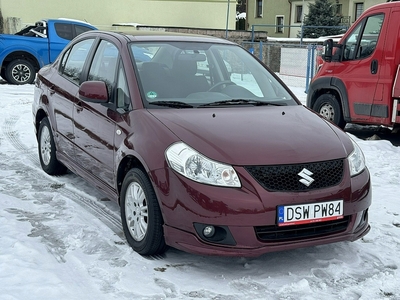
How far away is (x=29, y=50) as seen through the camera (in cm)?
1598

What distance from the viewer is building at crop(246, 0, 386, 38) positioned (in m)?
42.8

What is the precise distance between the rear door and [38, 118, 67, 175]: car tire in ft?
15.8

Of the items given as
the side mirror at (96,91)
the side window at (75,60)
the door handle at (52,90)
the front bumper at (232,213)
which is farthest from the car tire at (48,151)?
the front bumper at (232,213)

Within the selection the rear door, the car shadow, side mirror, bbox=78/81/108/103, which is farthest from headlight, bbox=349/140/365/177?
the car shadow

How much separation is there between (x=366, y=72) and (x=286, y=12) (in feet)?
136

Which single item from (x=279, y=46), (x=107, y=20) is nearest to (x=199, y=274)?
(x=279, y=46)

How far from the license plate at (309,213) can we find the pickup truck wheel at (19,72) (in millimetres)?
13406

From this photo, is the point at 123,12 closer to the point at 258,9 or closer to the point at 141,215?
the point at 258,9

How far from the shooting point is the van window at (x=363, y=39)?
913cm

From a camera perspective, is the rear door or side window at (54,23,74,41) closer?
the rear door

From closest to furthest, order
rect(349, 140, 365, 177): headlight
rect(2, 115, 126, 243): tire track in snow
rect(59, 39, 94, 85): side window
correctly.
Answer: rect(349, 140, 365, 177): headlight < rect(2, 115, 126, 243): tire track in snow < rect(59, 39, 94, 85): side window

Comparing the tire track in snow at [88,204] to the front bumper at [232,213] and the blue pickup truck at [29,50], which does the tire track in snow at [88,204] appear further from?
the blue pickup truck at [29,50]

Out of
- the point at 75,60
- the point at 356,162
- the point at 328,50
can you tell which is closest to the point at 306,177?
the point at 356,162

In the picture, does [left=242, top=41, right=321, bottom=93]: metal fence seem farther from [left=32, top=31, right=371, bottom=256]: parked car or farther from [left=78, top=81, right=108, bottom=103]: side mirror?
[left=78, top=81, right=108, bottom=103]: side mirror
